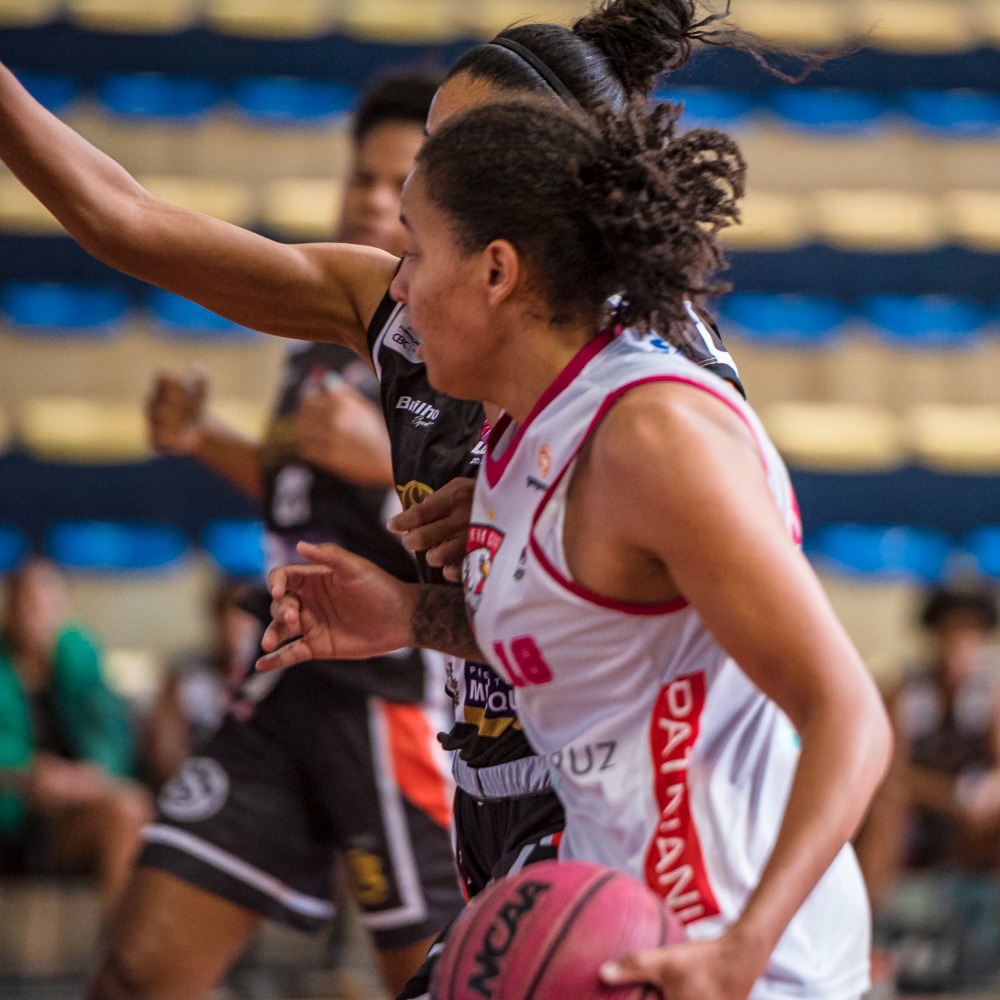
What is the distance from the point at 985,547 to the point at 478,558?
6836mm

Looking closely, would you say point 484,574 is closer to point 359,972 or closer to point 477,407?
point 477,407

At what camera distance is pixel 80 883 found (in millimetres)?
5328

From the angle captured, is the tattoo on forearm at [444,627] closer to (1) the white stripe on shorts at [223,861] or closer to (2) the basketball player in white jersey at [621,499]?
(2) the basketball player in white jersey at [621,499]

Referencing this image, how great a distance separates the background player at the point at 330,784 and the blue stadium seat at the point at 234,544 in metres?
4.80

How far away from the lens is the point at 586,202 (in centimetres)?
158

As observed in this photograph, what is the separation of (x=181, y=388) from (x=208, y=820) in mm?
952

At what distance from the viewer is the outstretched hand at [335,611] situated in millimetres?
1794

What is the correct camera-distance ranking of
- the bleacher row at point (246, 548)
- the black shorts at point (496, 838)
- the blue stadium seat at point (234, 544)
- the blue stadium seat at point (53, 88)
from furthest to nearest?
the blue stadium seat at point (53, 88) → the blue stadium seat at point (234, 544) → the bleacher row at point (246, 548) → the black shorts at point (496, 838)

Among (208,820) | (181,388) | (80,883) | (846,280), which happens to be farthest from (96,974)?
(846,280)

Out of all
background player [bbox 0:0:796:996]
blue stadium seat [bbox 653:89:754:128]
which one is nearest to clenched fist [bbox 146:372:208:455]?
background player [bbox 0:0:796:996]

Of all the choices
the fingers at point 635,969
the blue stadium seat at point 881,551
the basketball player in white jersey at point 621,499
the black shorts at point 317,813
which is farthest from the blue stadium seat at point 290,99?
the fingers at point 635,969

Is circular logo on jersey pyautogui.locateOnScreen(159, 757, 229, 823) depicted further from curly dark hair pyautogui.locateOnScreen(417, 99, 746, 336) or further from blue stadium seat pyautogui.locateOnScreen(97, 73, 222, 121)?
blue stadium seat pyautogui.locateOnScreen(97, 73, 222, 121)

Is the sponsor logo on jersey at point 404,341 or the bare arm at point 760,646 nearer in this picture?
the bare arm at point 760,646

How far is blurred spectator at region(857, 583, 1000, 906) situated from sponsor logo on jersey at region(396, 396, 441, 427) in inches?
156
